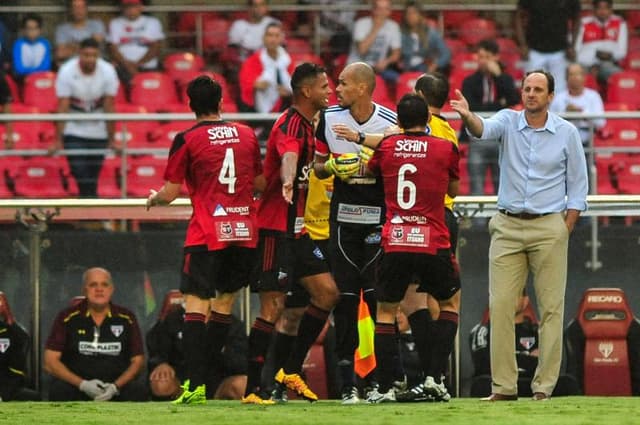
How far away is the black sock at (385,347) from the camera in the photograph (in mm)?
9398

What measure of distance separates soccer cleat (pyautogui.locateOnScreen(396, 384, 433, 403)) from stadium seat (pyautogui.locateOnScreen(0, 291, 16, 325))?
3696 millimetres

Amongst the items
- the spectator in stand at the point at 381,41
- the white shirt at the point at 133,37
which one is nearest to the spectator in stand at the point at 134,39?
the white shirt at the point at 133,37

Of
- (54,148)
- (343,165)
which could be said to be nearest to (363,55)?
(54,148)

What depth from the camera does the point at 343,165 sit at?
31.7ft

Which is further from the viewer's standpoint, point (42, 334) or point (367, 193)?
point (42, 334)

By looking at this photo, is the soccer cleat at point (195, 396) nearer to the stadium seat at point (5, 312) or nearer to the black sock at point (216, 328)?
the black sock at point (216, 328)

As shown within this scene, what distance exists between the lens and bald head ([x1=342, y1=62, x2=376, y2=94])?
386 inches

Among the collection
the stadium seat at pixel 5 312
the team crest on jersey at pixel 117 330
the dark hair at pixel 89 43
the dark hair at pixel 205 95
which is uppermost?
the dark hair at pixel 89 43

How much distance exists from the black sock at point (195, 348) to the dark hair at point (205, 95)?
1254 mm

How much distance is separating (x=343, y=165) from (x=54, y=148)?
529 cm

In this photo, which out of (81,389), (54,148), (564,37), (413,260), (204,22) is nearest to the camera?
(413,260)

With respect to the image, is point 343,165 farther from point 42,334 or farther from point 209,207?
point 42,334

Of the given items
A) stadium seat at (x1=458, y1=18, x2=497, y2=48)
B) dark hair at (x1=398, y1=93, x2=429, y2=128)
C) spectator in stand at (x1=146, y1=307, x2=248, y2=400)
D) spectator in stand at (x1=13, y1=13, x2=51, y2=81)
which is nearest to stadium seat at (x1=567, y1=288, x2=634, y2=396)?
spectator in stand at (x1=146, y1=307, x2=248, y2=400)

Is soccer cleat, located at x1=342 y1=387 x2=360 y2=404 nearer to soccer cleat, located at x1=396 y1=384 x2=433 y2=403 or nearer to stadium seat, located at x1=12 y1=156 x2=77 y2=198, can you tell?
soccer cleat, located at x1=396 y1=384 x2=433 y2=403
